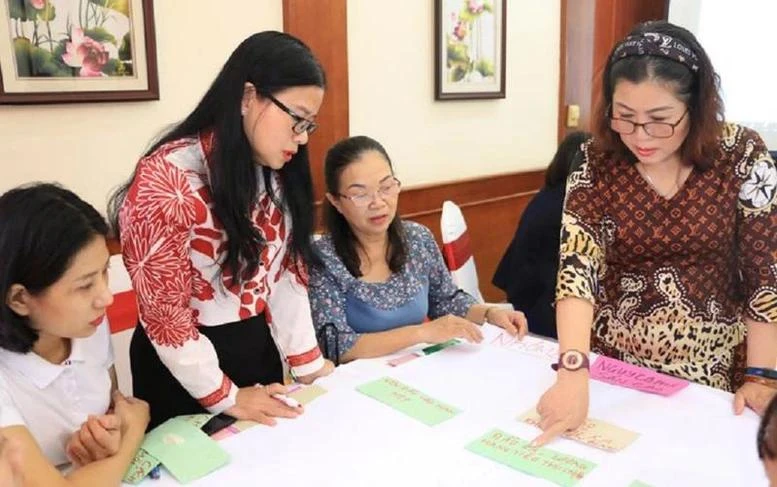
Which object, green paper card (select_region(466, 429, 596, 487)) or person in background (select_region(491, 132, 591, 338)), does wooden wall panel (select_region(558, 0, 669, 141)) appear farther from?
green paper card (select_region(466, 429, 596, 487))

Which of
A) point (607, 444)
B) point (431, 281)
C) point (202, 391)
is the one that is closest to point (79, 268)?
point (202, 391)

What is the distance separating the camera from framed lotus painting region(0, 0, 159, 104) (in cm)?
185

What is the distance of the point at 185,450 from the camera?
1.11 m

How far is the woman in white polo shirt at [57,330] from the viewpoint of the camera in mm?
1057

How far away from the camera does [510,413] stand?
1.25 meters

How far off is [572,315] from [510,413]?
214 mm

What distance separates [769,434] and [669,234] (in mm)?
706

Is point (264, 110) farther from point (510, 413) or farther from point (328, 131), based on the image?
point (328, 131)

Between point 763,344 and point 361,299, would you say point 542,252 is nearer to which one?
point 361,299

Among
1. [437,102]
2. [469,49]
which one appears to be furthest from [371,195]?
[469,49]

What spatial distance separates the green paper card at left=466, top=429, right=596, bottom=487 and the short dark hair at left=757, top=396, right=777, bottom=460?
351mm

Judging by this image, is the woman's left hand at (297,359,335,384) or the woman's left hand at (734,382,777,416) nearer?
the woman's left hand at (734,382,777,416)

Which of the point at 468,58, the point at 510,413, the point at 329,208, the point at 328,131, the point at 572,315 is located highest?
the point at 468,58

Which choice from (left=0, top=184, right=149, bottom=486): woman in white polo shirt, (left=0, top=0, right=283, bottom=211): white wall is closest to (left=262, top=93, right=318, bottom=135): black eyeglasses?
(left=0, top=184, right=149, bottom=486): woman in white polo shirt
